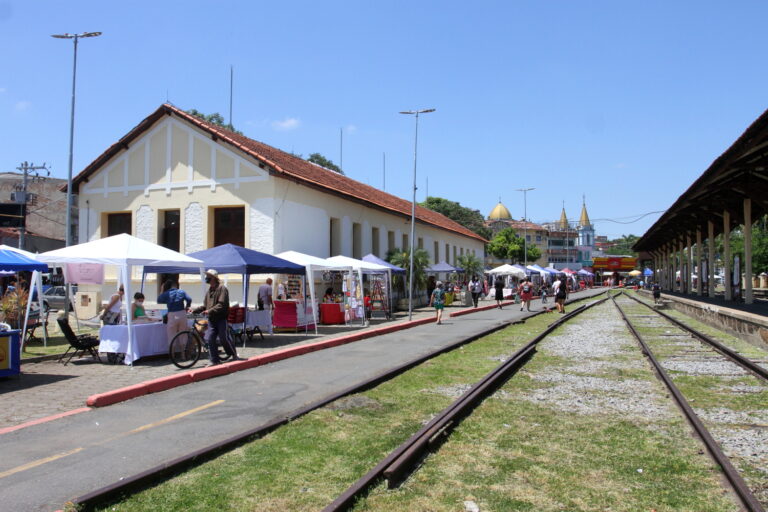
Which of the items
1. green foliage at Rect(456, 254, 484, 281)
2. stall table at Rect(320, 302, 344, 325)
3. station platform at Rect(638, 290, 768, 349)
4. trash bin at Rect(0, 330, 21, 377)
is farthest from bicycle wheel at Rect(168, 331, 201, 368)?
green foliage at Rect(456, 254, 484, 281)

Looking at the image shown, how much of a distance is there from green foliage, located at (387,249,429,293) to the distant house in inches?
157

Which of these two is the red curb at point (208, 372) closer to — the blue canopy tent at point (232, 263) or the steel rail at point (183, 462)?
the steel rail at point (183, 462)

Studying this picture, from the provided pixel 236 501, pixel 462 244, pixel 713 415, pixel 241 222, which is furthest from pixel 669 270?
pixel 236 501

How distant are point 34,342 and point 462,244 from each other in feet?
134

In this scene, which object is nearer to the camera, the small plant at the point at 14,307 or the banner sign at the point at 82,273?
the small plant at the point at 14,307

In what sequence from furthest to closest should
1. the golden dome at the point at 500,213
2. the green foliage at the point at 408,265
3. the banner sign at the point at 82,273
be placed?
1. the golden dome at the point at 500,213
2. the green foliage at the point at 408,265
3. the banner sign at the point at 82,273

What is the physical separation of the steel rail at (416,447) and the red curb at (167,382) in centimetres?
438

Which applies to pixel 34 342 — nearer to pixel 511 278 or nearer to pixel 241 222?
pixel 241 222

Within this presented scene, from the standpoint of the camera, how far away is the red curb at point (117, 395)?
7590 millimetres

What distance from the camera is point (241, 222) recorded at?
24.2 m

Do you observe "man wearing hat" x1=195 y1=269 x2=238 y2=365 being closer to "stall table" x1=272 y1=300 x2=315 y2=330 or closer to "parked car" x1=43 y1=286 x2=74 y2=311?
"stall table" x1=272 y1=300 x2=315 y2=330

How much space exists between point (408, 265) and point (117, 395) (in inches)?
895

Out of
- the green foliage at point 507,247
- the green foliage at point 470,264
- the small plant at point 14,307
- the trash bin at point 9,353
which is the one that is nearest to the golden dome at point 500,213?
the green foliage at point 507,247

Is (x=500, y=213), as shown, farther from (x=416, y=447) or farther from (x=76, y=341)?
(x=416, y=447)
